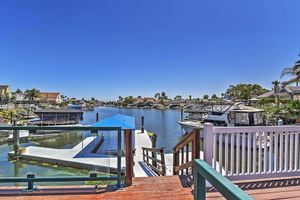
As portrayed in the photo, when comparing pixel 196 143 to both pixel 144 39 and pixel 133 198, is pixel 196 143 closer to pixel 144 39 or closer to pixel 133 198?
pixel 133 198

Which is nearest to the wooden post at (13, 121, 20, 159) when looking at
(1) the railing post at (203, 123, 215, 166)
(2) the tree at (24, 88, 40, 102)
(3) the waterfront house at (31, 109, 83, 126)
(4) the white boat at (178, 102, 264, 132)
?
(1) the railing post at (203, 123, 215, 166)

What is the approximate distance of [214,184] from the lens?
108 cm

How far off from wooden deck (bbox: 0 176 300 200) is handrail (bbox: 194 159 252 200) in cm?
213

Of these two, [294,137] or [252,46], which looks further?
[252,46]

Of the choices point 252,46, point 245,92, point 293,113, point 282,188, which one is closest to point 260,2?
point 252,46

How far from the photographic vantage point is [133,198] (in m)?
3.29

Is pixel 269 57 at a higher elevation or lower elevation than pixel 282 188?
higher

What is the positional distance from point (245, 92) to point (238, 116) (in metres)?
40.3

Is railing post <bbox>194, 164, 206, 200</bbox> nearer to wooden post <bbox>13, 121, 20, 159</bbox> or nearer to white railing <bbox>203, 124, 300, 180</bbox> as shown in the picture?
white railing <bbox>203, 124, 300, 180</bbox>

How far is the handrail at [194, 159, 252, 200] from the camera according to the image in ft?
2.92

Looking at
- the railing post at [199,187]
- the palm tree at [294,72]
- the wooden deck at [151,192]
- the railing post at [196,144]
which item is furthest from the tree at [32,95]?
the railing post at [199,187]

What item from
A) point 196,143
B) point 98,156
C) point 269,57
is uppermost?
point 269,57

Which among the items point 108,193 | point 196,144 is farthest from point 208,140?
point 108,193

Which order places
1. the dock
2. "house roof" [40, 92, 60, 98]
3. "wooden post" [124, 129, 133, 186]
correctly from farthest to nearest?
1. "house roof" [40, 92, 60, 98]
2. the dock
3. "wooden post" [124, 129, 133, 186]
